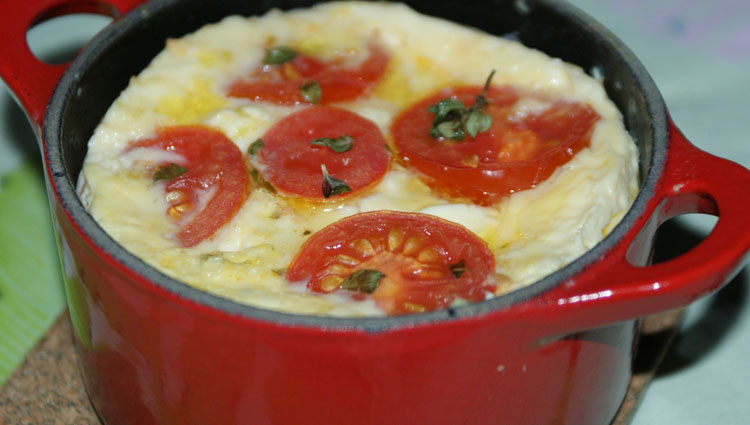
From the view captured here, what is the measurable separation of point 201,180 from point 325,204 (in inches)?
11.8

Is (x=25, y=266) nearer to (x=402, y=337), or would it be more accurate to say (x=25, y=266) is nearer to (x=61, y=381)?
(x=61, y=381)

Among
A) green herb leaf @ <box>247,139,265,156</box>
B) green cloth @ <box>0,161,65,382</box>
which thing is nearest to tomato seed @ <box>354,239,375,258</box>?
green herb leaf @ <box>247,139,265,156</box>

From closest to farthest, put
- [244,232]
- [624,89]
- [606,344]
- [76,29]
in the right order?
[606,344] < [244,232] < [624,89] < [76,29]

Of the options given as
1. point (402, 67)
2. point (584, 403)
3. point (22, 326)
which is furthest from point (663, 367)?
point (22, 326)

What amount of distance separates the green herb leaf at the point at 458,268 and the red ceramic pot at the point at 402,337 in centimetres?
25

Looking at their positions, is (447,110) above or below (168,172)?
above

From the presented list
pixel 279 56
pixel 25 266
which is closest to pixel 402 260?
pixel 279 56

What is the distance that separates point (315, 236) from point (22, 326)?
1121 mm

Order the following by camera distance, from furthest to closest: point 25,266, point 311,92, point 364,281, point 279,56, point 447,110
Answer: point 25,266 < point 279,56 < point 311,92 < point 447,110 < point 364,281

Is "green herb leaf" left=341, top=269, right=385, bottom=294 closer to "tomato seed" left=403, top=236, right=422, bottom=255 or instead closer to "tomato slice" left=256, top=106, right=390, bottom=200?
"tomato seed" left=403, top=236, right=422, bottom=255

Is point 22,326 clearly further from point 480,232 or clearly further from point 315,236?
point 480,232

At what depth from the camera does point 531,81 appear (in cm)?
262

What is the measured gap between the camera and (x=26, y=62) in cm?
238

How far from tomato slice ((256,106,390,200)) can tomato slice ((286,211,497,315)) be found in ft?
0.69
